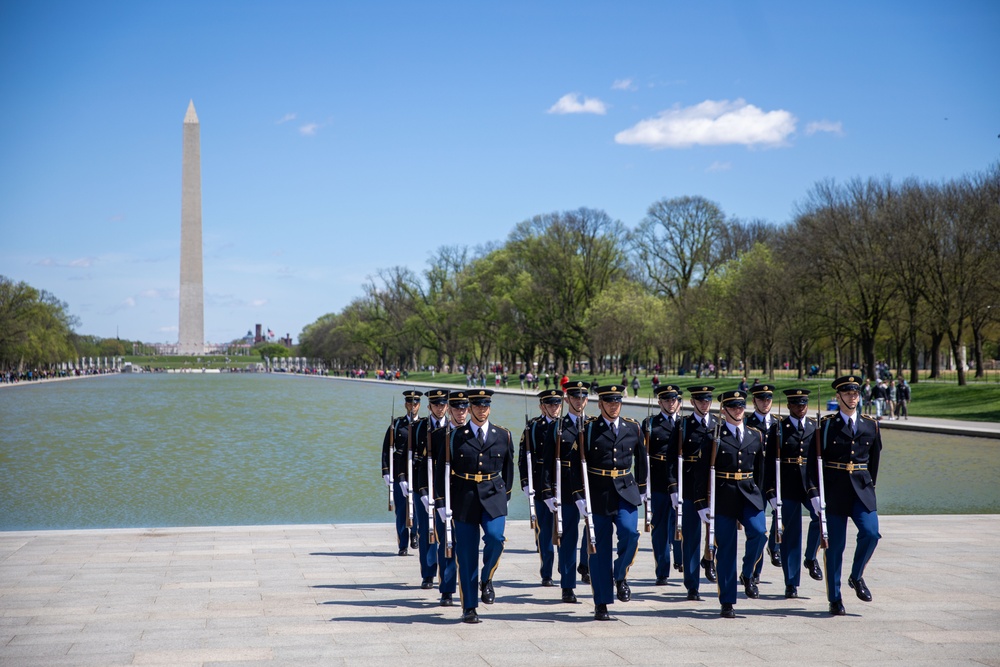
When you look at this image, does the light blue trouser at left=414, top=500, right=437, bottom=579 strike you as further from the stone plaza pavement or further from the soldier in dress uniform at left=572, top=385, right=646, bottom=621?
the soldier in dress uniform at left=572, top=385, right=646, bottom=621

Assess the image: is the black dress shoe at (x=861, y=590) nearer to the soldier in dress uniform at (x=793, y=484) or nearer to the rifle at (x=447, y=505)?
the soldier in dress uniform at (x=793, y=484)

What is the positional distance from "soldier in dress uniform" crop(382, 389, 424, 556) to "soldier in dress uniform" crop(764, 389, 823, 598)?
11.5 feet

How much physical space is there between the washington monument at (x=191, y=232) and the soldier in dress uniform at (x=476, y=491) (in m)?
96.6

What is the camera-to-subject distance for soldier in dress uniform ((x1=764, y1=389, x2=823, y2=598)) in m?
9.52

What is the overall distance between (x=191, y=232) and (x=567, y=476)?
9910cm

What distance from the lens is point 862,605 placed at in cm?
909

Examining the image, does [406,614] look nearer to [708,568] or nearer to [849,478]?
[708,568]

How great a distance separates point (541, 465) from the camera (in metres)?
9.91

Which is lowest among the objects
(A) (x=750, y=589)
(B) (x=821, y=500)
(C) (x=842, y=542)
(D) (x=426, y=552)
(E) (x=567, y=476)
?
(A) (x=750, y=589)

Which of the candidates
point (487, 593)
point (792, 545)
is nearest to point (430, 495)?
point (487, 593)

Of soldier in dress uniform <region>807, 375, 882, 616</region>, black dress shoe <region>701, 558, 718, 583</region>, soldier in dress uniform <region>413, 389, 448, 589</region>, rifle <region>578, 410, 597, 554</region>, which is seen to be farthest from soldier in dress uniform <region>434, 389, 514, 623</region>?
soldier in dress uniform <region>807, 375, 882, 616</region>

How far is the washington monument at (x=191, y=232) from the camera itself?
100 metres

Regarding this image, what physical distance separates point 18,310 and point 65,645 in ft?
337

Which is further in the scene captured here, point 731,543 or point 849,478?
point 849,478
